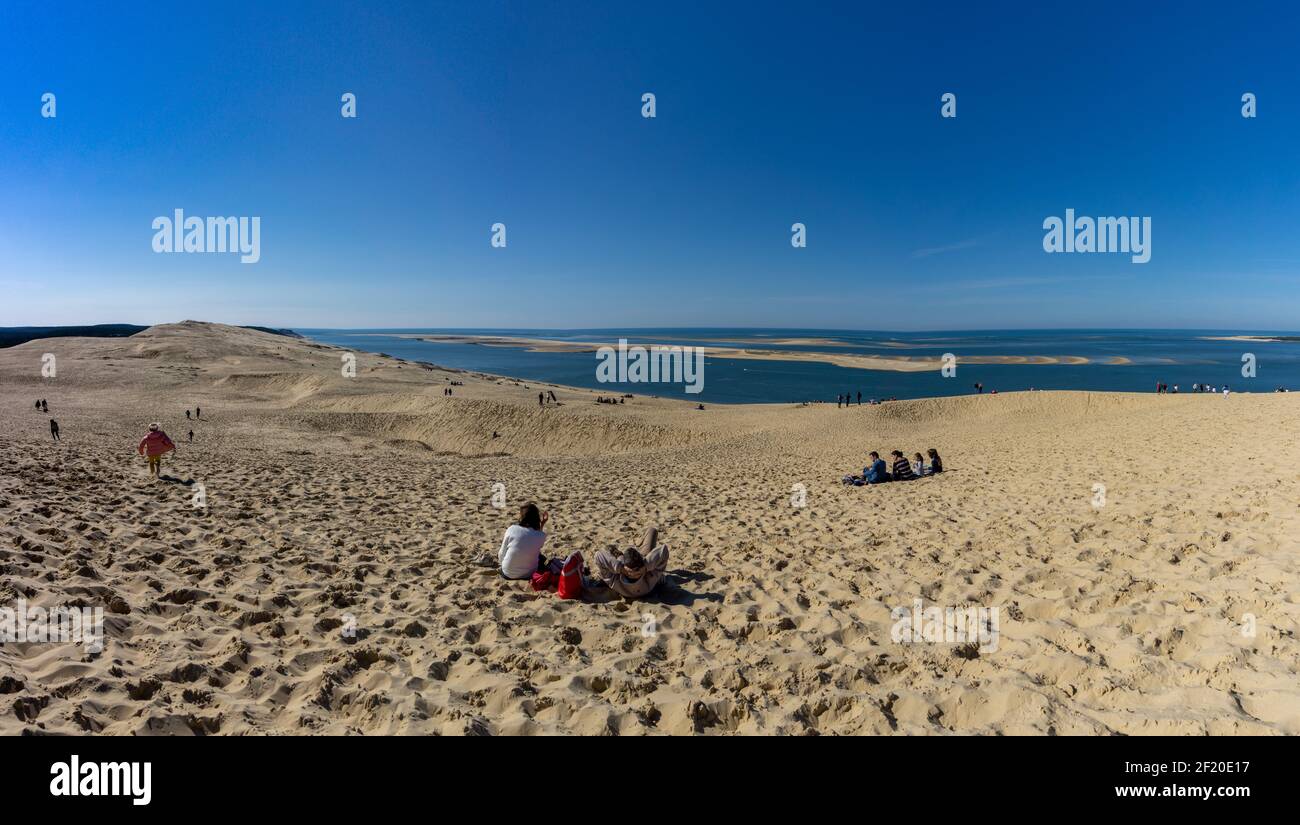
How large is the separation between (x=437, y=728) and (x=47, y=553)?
5847 mm

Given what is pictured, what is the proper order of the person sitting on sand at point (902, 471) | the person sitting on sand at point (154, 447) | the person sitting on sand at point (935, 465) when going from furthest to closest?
the person sitting on sand at point (935, 465) < the person sitting on sand at point (902, 471) < the person sitting on sand at point (154, 447)

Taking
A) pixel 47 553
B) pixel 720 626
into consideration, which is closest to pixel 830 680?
pixel 720 626

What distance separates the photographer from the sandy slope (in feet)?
13.8

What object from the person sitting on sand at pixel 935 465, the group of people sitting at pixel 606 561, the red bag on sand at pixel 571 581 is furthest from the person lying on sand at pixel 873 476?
the red bag on sand at pixel 571 581

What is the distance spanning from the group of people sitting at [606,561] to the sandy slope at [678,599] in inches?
9.1

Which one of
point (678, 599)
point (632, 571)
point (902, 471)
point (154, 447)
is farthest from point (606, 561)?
point (154, 447)

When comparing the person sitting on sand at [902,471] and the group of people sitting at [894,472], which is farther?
the person sitting on sand at [902,471]

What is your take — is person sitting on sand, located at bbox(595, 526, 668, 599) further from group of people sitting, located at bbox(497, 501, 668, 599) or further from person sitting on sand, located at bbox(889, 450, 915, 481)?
person sitting on sand, located at bbox(889, 450, 915, 481)

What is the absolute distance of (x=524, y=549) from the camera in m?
6.96

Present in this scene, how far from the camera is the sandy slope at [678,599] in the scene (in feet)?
13.8

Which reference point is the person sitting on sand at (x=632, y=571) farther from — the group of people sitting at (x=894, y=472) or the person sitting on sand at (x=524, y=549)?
the group of people sitting at (x=894, y=472)

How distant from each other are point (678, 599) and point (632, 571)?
646mm
